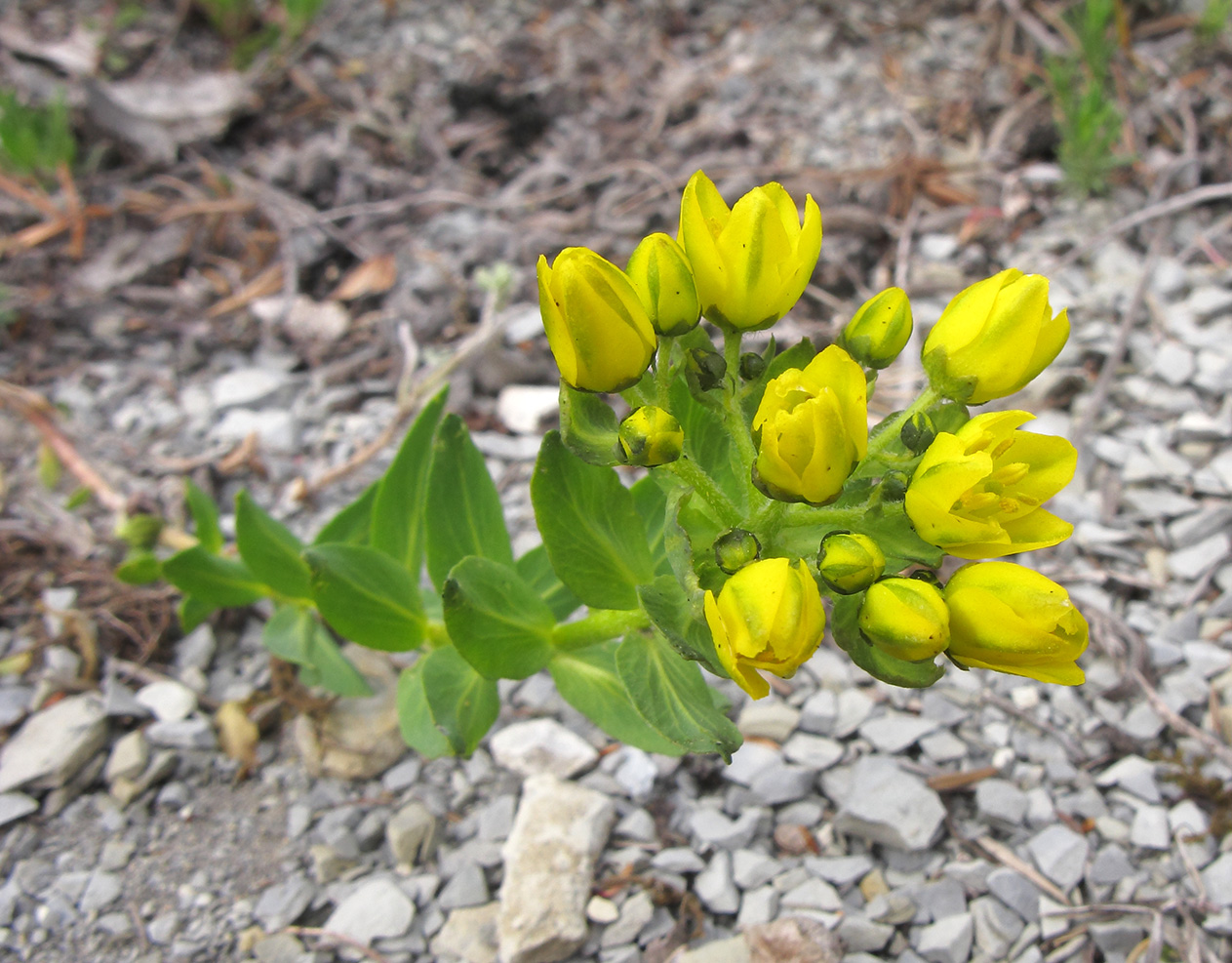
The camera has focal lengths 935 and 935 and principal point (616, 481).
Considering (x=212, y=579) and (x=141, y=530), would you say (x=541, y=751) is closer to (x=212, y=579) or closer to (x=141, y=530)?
(x=212, y=579)

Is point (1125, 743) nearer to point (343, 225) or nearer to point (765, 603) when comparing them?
point (765, 603)

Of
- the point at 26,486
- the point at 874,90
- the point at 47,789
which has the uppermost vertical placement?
the point at 874,90

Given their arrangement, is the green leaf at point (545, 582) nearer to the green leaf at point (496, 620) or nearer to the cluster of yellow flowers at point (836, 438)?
the green leaf at point (496, 620)

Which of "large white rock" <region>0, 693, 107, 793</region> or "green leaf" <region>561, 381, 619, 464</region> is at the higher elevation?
"green leaf" <region>561, 381, 619, 464</region>

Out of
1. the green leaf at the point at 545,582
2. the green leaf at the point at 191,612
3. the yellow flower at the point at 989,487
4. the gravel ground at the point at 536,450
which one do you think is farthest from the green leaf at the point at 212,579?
the yellow flower at the point at 989,487

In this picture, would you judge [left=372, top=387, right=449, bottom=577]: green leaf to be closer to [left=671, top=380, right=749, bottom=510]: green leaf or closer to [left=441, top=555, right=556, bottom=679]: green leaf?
[left=441, top=555, right=556, bottom=679]: green leaf

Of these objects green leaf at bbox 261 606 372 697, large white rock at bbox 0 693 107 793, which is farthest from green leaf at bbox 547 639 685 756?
large white rock at bbox 0 693 107 793

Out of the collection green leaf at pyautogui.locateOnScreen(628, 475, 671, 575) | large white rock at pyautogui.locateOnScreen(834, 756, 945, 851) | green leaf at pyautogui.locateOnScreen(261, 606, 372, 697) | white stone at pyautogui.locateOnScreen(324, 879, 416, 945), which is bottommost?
large white rock at pyautogui.locateOnScreen(834, 756, 945, 851)

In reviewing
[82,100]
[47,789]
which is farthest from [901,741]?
[82,100]
